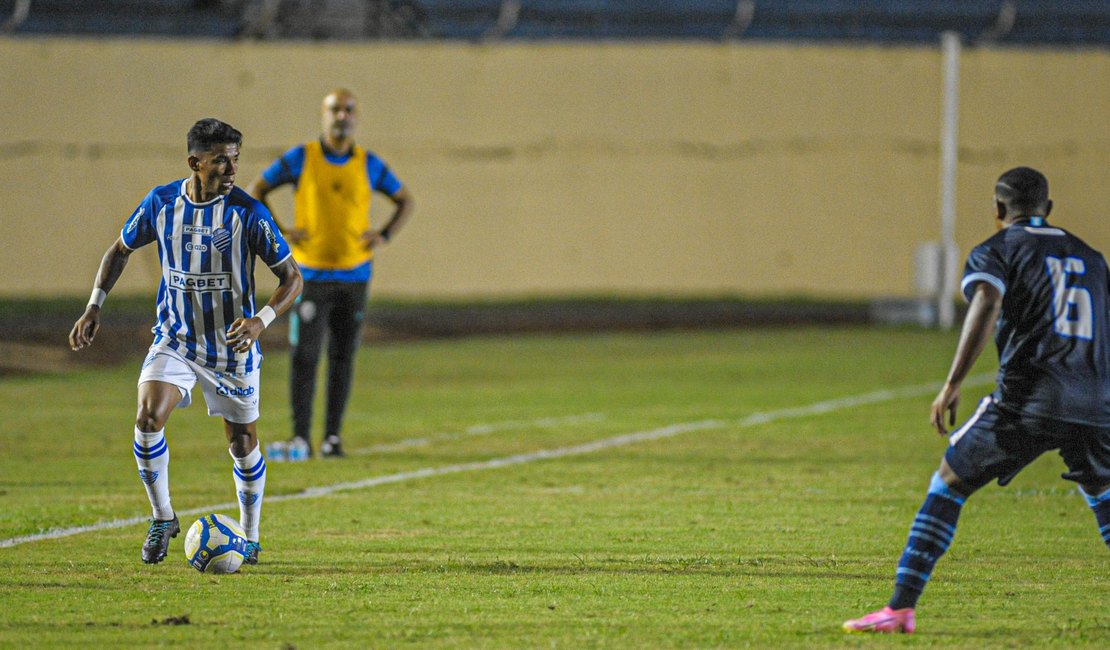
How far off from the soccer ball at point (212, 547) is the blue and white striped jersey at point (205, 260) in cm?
67

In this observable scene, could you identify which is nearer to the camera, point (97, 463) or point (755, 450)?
point (97, 463)

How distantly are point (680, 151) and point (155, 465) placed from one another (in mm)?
21794

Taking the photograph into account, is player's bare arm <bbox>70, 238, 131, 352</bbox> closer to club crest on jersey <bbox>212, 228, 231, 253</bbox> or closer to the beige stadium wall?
club crest on jersey <bbox>212, 228, 231, 253</bbox>

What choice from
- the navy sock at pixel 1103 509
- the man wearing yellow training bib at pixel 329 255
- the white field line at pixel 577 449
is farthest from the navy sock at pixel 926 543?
the man wearing yellow training bib at pixel 329 255

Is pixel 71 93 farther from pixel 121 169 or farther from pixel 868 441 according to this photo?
pixel 868 441

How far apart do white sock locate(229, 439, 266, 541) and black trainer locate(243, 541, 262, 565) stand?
4.6 inches

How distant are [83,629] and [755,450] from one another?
21.2 ft

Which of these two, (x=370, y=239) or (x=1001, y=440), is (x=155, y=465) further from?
(x=370, y=239)

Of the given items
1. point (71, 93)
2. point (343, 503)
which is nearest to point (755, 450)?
point (343, 503)

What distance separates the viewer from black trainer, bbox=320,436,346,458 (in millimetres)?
11008

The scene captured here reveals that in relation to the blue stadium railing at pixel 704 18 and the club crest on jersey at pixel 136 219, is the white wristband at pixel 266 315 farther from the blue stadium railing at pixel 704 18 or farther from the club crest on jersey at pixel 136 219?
the blue stadium railing at pixel 704 18

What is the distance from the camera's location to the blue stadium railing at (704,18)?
27.8m

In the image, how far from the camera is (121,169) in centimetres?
2666

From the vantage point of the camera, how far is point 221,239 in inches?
276
